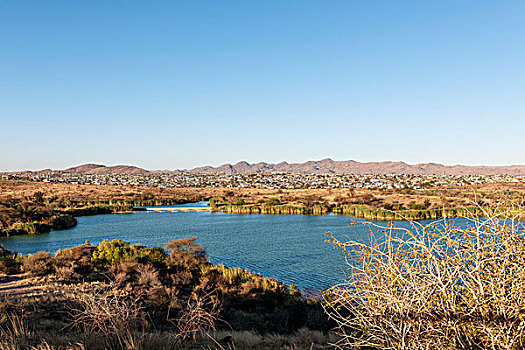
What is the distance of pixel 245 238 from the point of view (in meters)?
31.5

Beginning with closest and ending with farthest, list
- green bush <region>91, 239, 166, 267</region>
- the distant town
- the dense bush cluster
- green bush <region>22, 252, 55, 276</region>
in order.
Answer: the dense bush cluster, green bush <region>22, 252, 55, 276</region>, green bush <region>91, 239, 166, 267</region>, the distant town

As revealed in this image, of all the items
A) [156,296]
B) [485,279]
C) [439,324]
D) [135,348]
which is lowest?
[156,296]

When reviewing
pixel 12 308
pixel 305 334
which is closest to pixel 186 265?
pixel 12 308

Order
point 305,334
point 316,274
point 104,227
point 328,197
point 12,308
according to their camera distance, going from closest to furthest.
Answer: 1. point 305,334
2. point 12,308
3. point 316,274
4. point 104,227
5. point 328,197

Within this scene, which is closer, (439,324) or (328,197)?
(439,324)

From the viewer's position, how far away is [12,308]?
9914 mm

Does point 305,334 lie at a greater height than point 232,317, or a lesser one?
greater

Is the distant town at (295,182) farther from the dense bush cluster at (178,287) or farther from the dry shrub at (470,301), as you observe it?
the dry shrub at (470,301)

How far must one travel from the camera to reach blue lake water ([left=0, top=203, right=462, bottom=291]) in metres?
21.2

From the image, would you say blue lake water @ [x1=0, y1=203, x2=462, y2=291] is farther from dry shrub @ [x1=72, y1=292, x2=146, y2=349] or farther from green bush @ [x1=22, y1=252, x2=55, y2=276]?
green bush @ [x1=22, y1=252, x2=55, y2=276]

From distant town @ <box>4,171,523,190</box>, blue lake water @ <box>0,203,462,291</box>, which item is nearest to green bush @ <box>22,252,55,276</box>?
blue lake water @ <box>0,203,462,291</box>

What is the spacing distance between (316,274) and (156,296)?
9.68 metres

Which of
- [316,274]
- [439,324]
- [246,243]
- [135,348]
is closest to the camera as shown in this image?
[439,324]

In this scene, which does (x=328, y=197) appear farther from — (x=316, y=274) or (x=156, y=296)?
(x=156, y=296)
